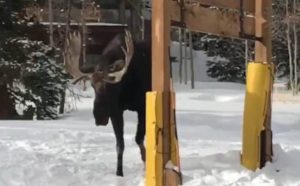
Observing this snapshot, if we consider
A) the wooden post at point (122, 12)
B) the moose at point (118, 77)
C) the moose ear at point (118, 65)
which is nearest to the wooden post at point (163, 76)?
the moose at point (118, 77)

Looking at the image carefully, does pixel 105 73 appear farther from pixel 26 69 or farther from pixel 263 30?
pixel 26 69

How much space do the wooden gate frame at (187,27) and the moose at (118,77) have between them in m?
1.22

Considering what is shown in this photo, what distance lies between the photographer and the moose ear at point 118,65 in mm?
8286

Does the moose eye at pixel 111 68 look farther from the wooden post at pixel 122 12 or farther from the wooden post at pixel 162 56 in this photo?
the wooden post at pixel 122 12

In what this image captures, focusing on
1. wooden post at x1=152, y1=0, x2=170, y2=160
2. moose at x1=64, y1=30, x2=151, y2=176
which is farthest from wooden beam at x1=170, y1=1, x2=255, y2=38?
moose at x1=64, y1=30, x2=151, y2=176

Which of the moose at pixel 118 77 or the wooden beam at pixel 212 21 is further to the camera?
the moose at pixel 118 77

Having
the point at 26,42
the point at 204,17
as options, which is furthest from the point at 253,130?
the point at 26,42

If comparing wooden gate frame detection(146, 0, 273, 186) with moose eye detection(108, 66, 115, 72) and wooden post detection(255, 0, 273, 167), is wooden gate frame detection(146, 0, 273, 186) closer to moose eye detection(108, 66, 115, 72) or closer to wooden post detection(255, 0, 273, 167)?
wooden post detection(255, 0, 273, 167)

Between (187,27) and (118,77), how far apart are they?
1.39 m

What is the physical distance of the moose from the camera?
8219 millimetres

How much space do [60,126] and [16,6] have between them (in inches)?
282

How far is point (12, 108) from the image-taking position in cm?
1980

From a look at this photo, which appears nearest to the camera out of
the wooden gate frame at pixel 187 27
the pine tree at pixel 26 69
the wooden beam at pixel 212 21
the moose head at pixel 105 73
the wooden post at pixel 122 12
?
the wooden gate frame at pixel 187 27

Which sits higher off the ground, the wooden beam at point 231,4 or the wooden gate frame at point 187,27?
the wooden beam at point 231,4
